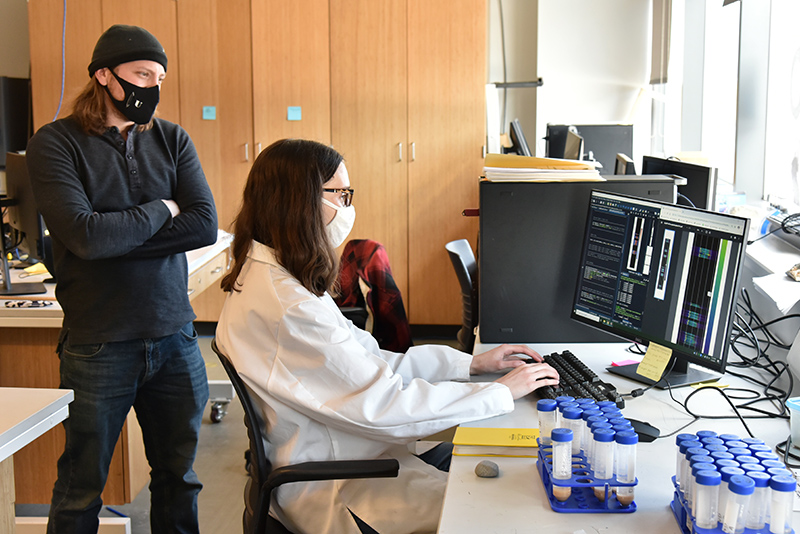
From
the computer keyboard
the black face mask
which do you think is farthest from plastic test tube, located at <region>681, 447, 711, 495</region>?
the black face mask

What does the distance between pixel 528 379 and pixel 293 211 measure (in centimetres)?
60

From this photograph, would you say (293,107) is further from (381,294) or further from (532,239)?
(532,239)

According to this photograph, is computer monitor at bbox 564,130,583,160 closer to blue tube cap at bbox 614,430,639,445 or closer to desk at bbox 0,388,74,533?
blue tube cap at bbox 614,430,639,445

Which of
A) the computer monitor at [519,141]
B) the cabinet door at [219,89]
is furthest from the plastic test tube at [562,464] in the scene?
the cabinet door at [219,89]

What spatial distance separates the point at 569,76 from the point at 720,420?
4.01 meters

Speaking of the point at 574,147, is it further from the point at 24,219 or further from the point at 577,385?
the point at 24,219

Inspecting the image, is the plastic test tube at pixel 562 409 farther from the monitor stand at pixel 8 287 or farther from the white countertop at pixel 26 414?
the monitor stand at pixel 8 287

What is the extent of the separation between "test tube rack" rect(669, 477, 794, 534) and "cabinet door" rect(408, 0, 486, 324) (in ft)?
11.5

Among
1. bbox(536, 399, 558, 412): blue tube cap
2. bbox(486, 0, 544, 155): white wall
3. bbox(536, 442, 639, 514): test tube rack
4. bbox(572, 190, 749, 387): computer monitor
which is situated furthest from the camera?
bbox(486, 0, 544, 155): white wall

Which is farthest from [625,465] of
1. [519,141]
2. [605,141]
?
[605,141]

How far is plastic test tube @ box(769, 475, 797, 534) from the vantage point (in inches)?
32.5

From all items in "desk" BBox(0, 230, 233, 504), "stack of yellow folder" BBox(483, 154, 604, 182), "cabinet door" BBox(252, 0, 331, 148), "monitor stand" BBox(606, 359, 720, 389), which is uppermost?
"cabinet door" BBox(252, 0, 331, 148)

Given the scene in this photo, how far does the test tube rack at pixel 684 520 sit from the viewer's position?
33.9 inches

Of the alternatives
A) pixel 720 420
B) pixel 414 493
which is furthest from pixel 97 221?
pixel 720 420
